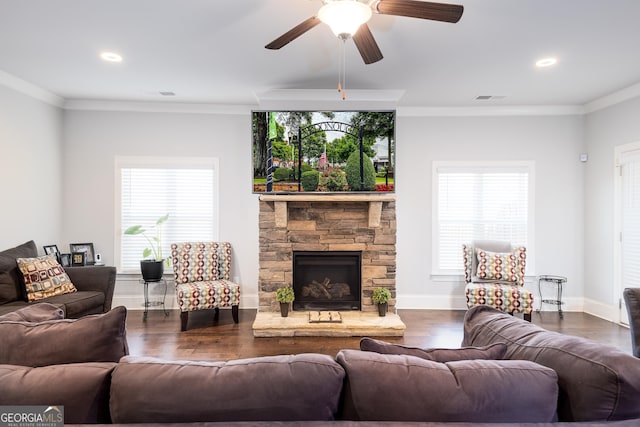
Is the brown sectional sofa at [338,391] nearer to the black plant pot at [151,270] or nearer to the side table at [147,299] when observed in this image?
the black plant pot at [151,270]

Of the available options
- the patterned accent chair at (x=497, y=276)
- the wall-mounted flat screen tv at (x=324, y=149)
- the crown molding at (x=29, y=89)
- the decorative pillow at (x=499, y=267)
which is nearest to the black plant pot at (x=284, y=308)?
the wall-mounted flat screen tv at (x=324, y=149)

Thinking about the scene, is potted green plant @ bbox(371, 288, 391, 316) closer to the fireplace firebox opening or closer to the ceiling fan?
the fireplace firebox opening

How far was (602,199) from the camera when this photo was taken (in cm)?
449

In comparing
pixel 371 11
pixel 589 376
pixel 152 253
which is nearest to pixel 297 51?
pixel 371 11

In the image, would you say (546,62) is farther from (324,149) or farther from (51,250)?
(51,250)

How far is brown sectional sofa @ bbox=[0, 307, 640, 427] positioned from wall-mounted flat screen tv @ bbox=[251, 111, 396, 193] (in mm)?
3113

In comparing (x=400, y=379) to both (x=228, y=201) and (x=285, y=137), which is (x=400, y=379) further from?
(x=228, y=201)

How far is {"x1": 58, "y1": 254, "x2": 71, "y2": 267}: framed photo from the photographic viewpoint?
4.23 metres

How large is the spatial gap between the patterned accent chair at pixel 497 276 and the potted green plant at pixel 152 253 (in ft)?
12.4

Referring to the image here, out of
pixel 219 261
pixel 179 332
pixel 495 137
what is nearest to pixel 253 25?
pixel 219 261

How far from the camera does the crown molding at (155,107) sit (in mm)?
4633

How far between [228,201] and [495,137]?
3.77 meters

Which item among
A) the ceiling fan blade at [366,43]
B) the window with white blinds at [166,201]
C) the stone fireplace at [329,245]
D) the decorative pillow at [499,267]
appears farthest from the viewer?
the window with white blinds at [166,201]

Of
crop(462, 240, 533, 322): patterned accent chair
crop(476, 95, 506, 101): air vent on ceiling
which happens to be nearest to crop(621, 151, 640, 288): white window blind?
crop(462, 240, 533, 322): patterned accent chair
